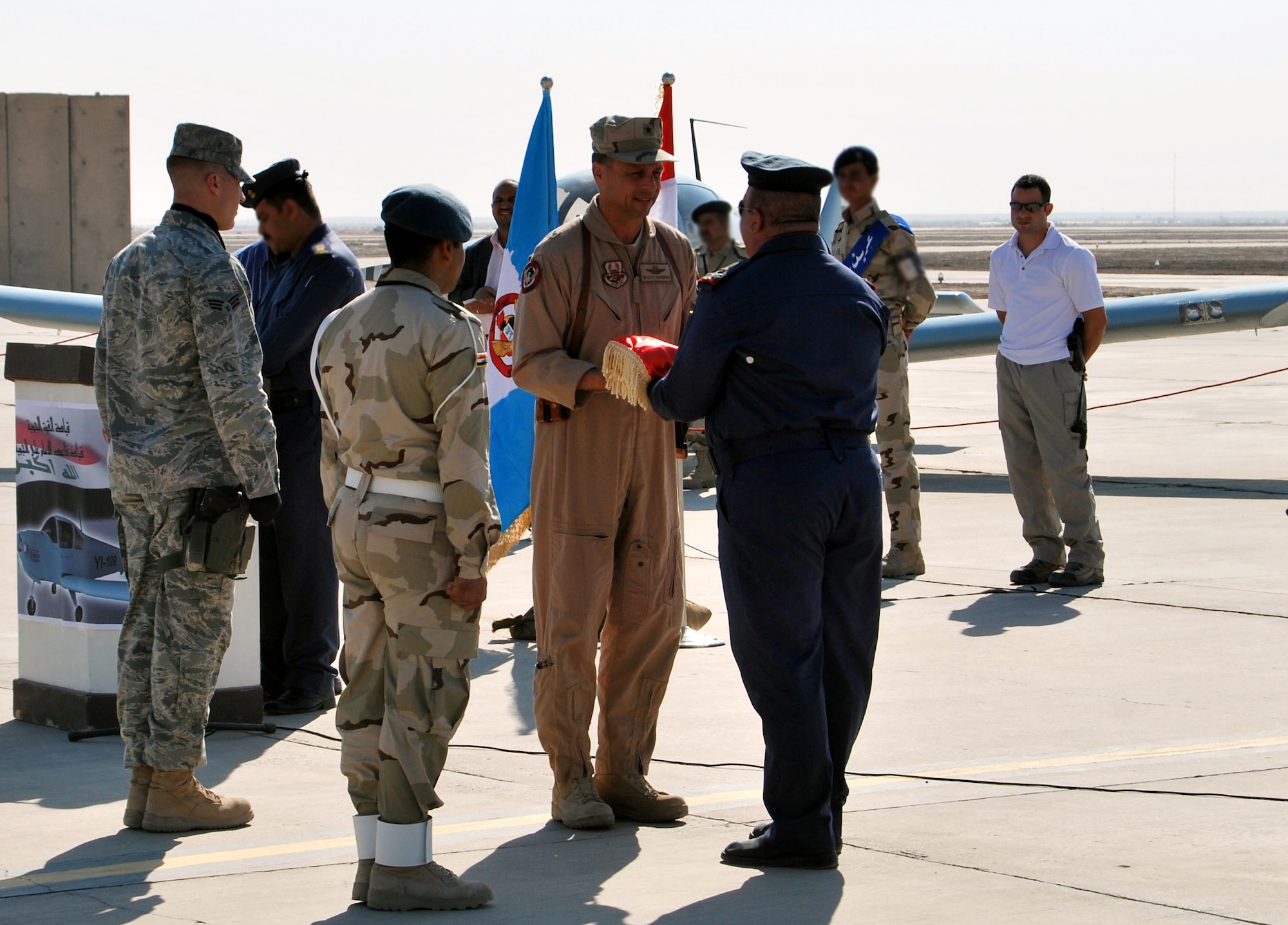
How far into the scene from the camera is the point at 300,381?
6.36m

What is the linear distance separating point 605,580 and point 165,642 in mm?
1361

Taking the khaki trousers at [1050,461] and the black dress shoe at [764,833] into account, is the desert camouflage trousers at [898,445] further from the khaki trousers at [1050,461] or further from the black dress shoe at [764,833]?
the black dress shoe at [764,833]

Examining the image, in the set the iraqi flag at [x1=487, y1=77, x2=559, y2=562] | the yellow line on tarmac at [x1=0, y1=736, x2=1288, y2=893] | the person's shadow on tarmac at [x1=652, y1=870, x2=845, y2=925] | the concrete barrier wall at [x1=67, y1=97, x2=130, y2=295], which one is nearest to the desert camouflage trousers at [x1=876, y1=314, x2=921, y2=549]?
the iraqi flag at [x1=487, y1=77, x2=559, y2=562]

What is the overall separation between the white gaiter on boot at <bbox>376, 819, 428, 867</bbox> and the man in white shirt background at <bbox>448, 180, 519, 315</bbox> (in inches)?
204

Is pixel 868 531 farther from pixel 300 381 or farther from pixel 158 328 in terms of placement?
pixel 300 381

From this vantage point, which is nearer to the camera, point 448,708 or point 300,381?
point 448,708

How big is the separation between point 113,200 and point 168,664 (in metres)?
39.0

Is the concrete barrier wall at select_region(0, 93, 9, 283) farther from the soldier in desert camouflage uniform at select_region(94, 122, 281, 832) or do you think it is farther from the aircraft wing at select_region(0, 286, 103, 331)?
the soldier in desert camouflage uniform at select_region(94, 122, 281, 832)

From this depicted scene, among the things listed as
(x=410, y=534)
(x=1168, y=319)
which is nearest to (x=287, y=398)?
(x=410, y=534)

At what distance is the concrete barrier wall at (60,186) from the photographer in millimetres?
39656

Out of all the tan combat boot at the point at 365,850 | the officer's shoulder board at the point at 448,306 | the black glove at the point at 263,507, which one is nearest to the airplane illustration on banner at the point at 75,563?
the black glove at the point at 263,507

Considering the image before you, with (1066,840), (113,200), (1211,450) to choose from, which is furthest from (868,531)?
(113,200)

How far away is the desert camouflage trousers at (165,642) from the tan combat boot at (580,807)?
1.12 metres

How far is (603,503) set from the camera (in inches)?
190
